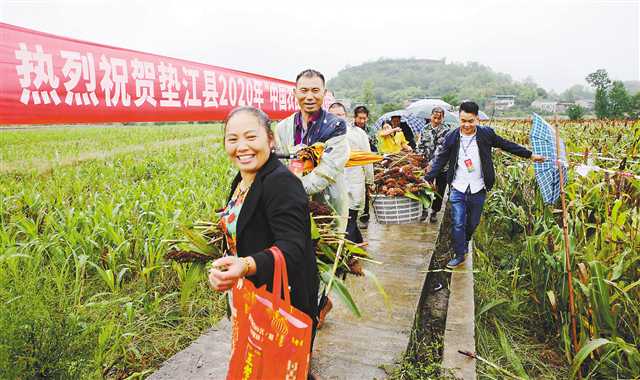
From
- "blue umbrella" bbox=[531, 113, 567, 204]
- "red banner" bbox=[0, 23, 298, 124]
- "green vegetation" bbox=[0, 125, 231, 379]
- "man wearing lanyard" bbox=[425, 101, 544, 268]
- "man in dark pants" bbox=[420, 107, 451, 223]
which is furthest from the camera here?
"man in dark pants" bbox=[420, 107, 451, 223]

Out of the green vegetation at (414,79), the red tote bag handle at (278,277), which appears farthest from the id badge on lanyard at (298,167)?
the green vegetation at (414,79)

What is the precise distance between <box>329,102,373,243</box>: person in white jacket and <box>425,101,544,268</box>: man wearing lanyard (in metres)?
0.79

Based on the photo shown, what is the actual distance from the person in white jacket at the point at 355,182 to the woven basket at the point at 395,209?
0.93 ft

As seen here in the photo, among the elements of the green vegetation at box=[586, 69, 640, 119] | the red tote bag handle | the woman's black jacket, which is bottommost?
the red tote bag handle

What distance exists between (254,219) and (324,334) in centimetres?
138

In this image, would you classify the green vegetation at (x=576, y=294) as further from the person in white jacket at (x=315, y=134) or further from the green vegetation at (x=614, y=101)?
the green vegetation at (x=614, y=101)

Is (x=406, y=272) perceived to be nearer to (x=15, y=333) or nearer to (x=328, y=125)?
(x=328, y=125)

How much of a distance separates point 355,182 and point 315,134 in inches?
62.6

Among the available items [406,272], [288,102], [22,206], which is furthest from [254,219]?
[288,102]

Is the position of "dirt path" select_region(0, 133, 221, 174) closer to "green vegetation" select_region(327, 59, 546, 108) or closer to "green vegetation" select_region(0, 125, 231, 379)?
"green vegetation" select_region(0, 125, 231, 379)

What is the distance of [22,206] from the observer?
12.2ft

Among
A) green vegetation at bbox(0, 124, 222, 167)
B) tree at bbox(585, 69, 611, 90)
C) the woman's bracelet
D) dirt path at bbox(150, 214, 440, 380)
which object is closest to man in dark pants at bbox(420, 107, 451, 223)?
dirt path at bbox(150, 214, 440, 380)

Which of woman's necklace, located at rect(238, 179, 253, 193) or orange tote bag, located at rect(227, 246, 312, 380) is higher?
woman's necklace, located at rect(238, 179, 253, 193)

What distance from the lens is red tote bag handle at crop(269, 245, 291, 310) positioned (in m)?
1.26
